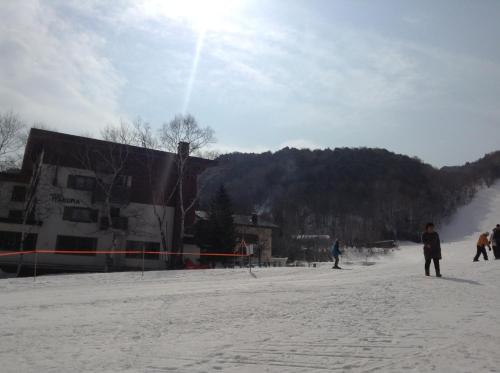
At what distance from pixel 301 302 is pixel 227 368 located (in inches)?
216

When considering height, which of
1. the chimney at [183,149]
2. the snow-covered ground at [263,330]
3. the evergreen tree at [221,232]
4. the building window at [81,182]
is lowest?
the snow-covered ground at [263,330]

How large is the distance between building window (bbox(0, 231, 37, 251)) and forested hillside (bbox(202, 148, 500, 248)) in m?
55.6

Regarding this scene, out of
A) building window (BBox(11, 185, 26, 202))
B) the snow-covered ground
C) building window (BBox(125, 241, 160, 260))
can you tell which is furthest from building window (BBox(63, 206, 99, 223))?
the snow-covered ground

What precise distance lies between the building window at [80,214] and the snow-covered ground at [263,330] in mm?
29199

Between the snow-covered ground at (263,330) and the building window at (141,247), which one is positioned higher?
the building window at (141,247)

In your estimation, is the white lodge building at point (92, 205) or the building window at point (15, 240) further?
the white lodge building at point (92, 205)

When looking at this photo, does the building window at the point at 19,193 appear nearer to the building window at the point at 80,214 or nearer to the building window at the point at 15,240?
the building window at the point at 15,240

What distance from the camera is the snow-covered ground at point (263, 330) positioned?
20.5ft

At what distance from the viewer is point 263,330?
828 centimetres

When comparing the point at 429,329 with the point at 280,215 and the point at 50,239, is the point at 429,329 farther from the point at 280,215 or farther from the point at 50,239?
the point at 280,215

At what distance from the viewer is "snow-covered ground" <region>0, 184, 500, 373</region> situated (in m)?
6.25

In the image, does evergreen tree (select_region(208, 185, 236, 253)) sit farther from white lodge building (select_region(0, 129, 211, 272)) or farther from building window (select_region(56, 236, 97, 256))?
building window (select_region(56, 236, 97, 256))

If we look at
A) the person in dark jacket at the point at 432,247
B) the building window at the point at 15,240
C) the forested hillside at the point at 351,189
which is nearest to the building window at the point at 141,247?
the building window at the point at 15,240

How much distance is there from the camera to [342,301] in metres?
11.3
